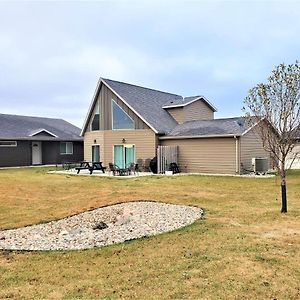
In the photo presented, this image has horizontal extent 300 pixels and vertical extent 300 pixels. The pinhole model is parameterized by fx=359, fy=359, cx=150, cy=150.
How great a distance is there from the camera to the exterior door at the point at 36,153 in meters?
31.5

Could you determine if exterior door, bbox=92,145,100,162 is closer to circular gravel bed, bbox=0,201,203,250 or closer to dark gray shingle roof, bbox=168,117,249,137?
dark gray shingle roof, bbox=168,117,249,137

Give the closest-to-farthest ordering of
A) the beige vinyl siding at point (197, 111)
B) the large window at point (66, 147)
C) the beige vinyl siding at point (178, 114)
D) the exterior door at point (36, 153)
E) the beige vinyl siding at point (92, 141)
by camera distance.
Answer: the beige vinyl siding at point (92, 141)
the beige vinyl siding at point (178, 114)
the beige vinyl siding at point (197, 111)
the exterior door at point (36, 153)
the large window at point (66, 147)

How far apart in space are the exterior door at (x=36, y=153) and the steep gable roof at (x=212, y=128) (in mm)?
14216

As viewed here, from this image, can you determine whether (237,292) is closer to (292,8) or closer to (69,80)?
(292,8)

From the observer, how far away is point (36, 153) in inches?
1253

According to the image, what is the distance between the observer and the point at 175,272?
4816 mm

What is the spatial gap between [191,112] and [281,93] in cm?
1758

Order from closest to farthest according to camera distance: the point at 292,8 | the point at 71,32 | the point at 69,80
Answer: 1. the point at 292,8
2. the point at 71,32
3. the point at 69,80

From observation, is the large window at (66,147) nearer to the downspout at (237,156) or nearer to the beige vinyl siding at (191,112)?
the beige vinyl siding at (191,112)

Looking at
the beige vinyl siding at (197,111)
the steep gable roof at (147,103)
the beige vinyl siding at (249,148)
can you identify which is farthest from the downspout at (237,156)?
the beige vinyl siding at (197,111)

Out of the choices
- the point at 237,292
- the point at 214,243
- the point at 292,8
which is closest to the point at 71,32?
the point at 292,8

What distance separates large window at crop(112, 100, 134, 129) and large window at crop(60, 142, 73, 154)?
1077 cm

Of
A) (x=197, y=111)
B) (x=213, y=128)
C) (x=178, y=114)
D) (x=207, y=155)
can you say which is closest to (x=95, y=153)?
(x=178, y=114)

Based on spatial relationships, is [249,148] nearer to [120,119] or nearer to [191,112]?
[191,112]
